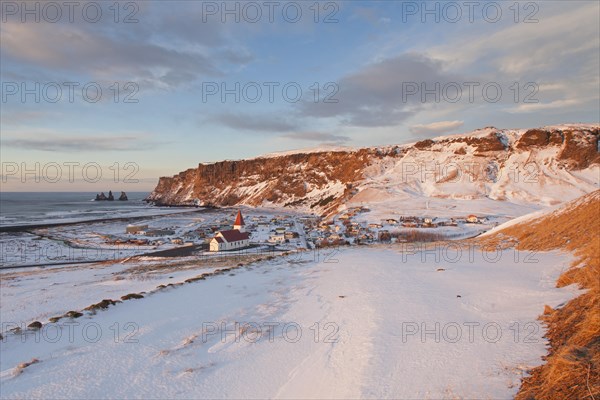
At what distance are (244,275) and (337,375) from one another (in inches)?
464

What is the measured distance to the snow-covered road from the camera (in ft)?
20.7

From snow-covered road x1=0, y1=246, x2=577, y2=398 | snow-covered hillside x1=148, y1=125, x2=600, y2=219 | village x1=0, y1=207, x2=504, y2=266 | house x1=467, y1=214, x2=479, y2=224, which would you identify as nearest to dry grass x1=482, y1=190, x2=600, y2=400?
snow-covered road x1=0, y1=246, x2=577, y2=398

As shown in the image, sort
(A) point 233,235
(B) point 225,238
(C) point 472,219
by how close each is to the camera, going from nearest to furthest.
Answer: (B) point 225,238
(A) point 233,235
(C) point 472,219

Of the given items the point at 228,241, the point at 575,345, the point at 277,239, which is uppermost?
the point at 575,345

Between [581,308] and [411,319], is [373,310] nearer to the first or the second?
[411,319]

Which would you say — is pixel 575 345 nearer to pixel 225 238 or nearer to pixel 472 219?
pixel 225 238

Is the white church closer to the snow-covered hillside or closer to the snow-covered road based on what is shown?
the snow-covered road

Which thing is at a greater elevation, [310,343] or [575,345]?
[575,345]

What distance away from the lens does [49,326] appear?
415 inches

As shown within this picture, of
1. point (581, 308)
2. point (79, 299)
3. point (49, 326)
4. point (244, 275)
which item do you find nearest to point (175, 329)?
point (49, 326)

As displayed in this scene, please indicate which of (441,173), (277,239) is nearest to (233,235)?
(277,239)

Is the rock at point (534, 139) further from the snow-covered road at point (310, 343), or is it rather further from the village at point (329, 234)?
the snow-covered road at point (310, 343)

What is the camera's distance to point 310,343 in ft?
27.4

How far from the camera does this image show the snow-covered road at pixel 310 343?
632 centimetres
